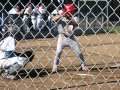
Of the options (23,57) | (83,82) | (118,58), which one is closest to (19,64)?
(23,57)

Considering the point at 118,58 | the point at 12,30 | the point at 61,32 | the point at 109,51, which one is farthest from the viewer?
the point at 109,51

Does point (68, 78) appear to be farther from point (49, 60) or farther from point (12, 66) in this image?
point (49, 60)

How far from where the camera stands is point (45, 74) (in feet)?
31.6

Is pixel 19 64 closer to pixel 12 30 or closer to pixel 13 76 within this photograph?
pixel 13 76

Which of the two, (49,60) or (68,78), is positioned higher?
(68,78)

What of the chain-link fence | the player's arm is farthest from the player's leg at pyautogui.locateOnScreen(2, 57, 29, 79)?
the player's arm

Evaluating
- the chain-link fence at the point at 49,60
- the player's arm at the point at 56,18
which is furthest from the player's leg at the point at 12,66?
the player's arm at the point at 56,18

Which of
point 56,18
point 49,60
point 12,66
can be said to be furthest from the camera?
point 49,60

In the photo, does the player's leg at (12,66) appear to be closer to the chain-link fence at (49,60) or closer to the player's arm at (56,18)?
the chain-link fence at (49,60)

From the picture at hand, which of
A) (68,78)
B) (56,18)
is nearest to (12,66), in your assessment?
(68,78)

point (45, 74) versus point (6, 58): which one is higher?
point (6, 58)

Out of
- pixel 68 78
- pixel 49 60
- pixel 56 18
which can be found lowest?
pixel 49 60

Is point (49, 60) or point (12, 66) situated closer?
point (12, 66)

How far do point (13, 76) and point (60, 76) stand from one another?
3.54 ft
